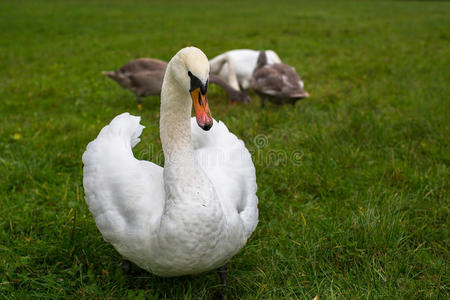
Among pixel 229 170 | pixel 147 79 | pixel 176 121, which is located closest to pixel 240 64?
pixel 147 79

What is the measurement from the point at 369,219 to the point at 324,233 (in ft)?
0.99

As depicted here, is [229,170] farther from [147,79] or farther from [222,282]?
[147,79]

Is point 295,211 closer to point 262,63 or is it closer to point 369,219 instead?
point 369,219

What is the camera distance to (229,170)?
256 cm

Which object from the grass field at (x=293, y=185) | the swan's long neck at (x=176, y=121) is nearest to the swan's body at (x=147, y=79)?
the grass field at (x=293, y=185)

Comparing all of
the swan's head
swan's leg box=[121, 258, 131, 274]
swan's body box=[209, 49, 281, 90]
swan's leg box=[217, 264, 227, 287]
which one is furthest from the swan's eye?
swan's body box=[209, 49, 281, 90]

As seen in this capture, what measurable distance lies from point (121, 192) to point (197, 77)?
0.80 meters

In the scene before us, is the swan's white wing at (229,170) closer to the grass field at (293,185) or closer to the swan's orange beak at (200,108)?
the grass field at (293,185)

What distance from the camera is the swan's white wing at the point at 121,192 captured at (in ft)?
6.94

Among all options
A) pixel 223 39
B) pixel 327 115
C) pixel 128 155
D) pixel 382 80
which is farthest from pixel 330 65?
pixel 128 155

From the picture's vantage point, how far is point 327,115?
4.99 m

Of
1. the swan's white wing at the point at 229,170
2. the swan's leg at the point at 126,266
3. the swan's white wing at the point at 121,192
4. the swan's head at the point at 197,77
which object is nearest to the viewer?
the swan's head at the point at 197,77

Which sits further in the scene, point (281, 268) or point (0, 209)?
point (0, 209)

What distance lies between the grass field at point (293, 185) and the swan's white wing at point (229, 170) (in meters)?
0.38
